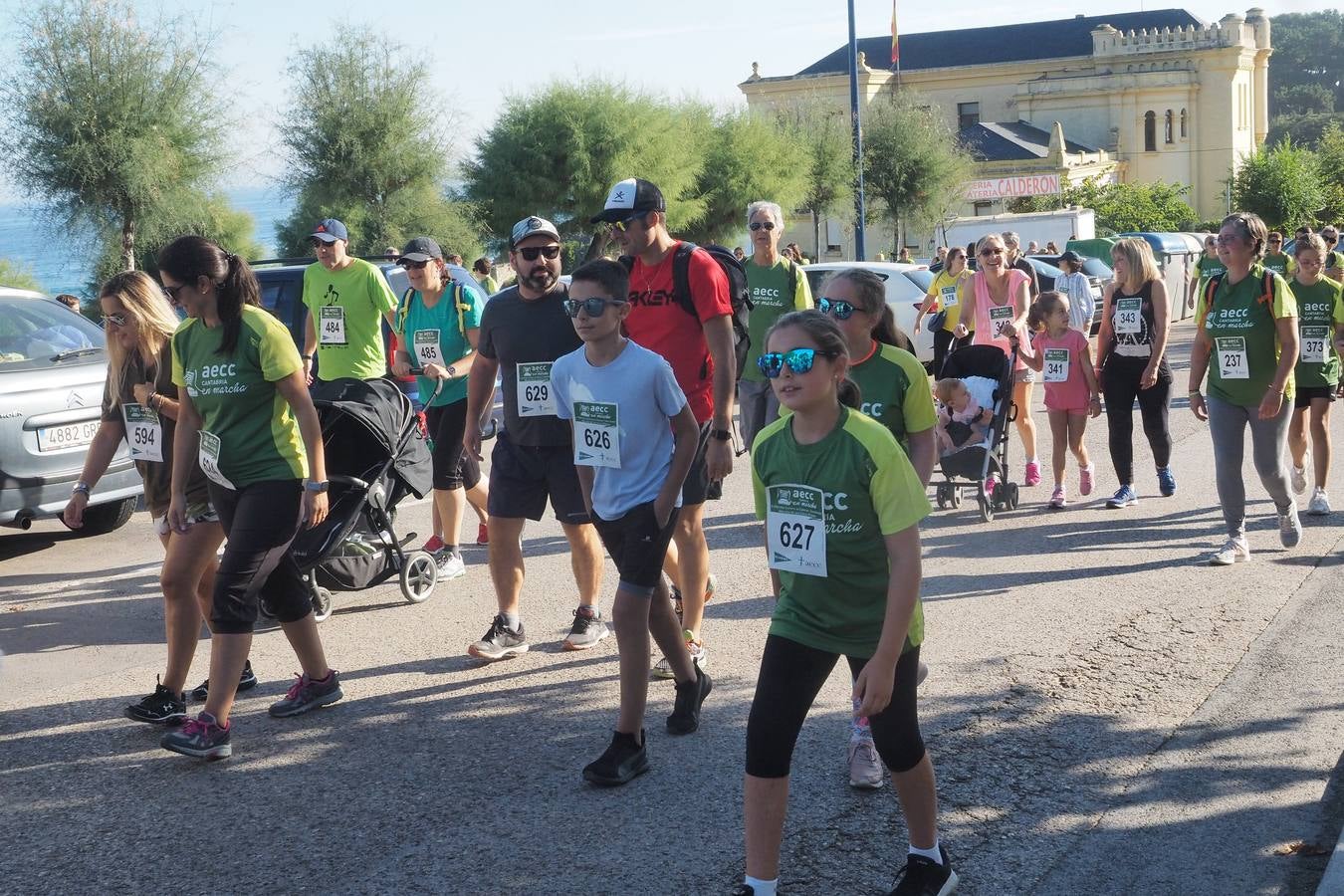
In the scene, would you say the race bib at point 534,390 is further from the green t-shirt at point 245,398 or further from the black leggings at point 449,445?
the black leggings at point 449,445

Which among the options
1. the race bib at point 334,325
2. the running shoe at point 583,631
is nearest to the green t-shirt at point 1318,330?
the running shoe at point 583,631

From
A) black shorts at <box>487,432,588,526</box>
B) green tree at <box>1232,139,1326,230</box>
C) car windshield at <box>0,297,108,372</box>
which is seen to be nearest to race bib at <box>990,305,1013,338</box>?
black shorts at <box>487,432,588,526</box>

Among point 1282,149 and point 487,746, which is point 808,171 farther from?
point 487,746

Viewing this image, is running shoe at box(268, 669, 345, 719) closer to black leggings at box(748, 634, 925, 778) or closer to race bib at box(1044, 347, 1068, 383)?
black leggings at box(748, 634, 925, 778)

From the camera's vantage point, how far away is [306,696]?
5633 millimetres

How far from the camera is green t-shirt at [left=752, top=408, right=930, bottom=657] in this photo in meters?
3.49

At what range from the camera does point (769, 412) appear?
8180 millimetres

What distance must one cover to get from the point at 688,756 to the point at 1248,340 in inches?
173

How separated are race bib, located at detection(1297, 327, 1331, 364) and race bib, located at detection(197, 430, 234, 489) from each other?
6764 millimetres

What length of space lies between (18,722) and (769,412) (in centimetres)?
423

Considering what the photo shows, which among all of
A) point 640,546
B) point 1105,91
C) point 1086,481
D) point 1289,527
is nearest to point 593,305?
point 640,546

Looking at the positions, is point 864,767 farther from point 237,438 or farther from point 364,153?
point 364,153

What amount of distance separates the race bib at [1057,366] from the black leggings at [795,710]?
268 inches

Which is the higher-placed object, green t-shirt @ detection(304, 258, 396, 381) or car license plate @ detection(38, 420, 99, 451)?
green t-shirt @ detection(304, 258, 396, 381)
